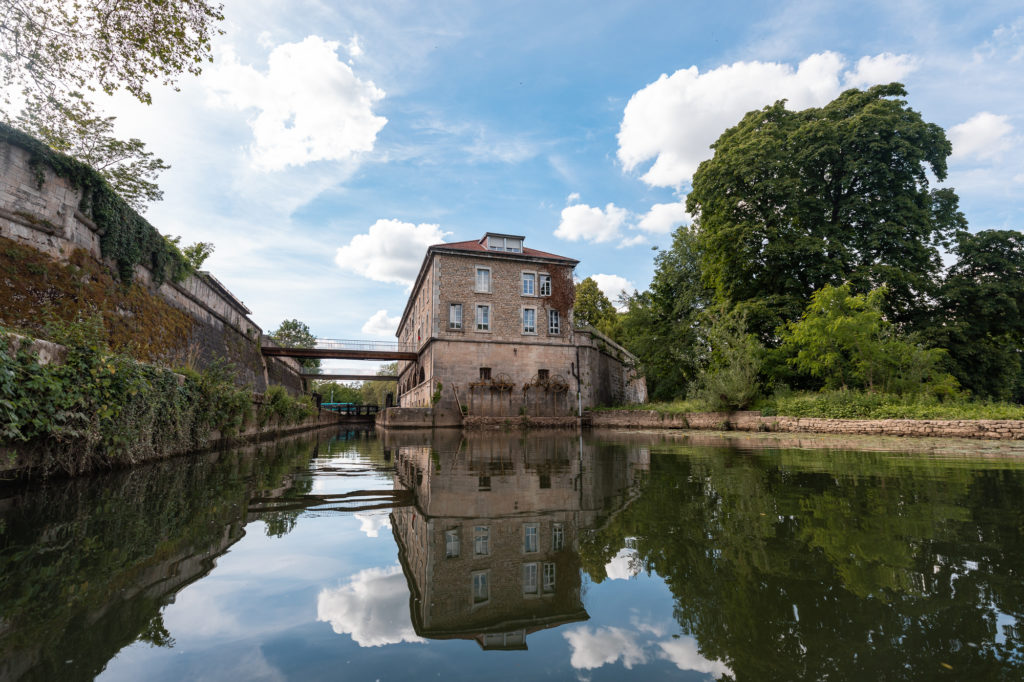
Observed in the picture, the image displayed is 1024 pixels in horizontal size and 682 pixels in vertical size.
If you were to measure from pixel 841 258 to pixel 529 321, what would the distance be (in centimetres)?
1580

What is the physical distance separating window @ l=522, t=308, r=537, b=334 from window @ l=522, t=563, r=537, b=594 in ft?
84.4

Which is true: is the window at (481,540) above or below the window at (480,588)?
above

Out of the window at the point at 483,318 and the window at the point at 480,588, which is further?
the window at the point at 483,318

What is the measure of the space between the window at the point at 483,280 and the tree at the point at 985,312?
20808 mm

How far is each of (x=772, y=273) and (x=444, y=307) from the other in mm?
16851

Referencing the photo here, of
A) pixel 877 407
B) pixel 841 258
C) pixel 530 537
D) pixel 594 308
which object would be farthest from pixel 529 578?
pixel 594 308

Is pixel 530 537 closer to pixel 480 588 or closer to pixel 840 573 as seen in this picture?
pixel 480 588

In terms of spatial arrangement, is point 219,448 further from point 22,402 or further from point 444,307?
point 444,307

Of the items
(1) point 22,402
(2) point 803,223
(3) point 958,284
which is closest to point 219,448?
(1) point 22,402

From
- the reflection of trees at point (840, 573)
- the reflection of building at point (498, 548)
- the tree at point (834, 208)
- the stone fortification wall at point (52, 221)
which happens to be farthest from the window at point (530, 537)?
the tree at point (834, 208)

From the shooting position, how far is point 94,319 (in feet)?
18.5

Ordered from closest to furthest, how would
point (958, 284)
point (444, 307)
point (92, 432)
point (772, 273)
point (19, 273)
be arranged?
point (92, 432) → point (19, 273) → point (958, 284) → point (772, 273) → point (444, 307)

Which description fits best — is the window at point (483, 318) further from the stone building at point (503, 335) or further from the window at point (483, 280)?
the window at point (483, 280)

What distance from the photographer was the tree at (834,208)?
1872 centimetres
